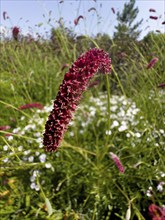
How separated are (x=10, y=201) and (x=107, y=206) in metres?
0.62

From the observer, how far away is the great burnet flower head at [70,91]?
0.95 m

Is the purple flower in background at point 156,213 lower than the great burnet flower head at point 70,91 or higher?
lower

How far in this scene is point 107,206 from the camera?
92.2 inches

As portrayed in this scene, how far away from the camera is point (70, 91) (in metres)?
0.96

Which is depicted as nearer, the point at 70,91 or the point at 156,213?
the point at 70,91

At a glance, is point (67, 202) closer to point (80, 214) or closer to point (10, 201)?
point (80, 214)

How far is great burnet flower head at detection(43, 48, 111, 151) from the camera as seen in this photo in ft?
3.13

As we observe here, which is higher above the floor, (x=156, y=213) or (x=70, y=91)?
(x=70, y=91)

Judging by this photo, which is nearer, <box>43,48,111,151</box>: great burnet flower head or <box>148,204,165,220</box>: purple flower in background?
<box>43,48,111,151</box>: great burnet flower head

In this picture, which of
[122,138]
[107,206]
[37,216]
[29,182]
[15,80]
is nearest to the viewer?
[37,216]

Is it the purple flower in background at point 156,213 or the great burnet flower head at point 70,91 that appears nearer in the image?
the great burnet flower head at point 70,91

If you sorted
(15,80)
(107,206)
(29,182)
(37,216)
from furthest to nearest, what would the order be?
(15,80) → (29,182) → (107,206) → (37,216)

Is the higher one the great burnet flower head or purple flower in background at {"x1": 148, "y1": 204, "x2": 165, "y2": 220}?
the great burnet flower head

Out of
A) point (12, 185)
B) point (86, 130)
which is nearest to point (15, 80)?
point (86, 130)
